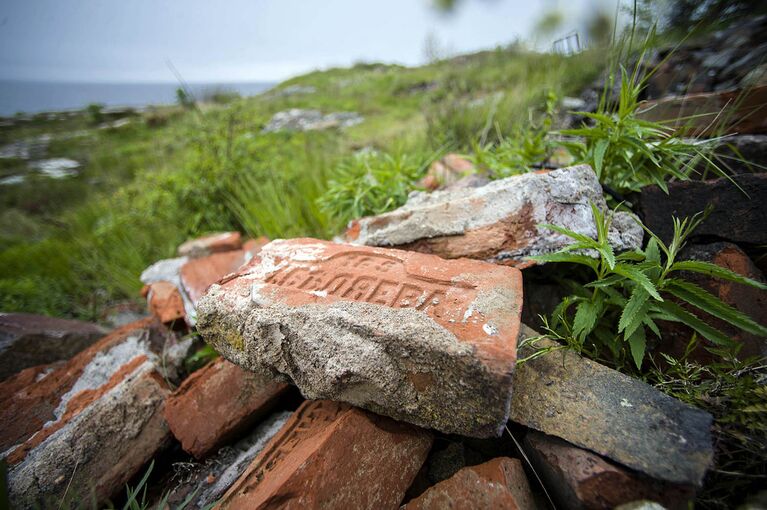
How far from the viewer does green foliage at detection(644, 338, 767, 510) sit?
0.90 metres

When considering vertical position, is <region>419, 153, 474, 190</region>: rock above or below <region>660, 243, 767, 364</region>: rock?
above

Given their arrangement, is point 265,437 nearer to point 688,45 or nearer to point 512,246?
point 512,246

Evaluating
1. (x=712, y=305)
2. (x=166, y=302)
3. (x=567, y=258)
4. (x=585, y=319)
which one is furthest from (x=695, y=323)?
(x=166, y=302)

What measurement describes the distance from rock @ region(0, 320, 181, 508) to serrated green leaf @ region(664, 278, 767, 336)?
2.17m

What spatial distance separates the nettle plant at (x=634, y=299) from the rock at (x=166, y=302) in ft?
7.71

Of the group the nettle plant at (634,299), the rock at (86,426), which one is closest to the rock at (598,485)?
the nettle plant at (634,299)

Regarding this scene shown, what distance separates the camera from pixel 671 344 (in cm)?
126

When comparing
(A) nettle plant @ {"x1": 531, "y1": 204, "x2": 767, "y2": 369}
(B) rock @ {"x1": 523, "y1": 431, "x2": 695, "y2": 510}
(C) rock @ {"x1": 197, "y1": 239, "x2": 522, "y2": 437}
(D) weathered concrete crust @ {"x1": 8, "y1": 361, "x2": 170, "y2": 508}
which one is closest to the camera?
(B) rock @ {"x1": 523, "y1": 431, "x2": 695, "y2": 510}

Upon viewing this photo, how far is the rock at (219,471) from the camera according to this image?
135cm

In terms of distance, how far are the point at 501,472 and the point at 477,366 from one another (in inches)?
14.2

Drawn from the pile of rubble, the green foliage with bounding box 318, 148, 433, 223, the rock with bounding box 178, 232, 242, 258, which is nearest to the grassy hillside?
the green foliage with bounding box 318, 148, 433, 223

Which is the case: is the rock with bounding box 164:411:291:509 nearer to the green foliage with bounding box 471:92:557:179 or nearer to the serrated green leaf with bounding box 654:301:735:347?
the serrated green leaf with bounding box 654:301:735:347

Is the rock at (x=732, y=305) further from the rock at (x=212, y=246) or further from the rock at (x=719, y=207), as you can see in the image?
the rock at (x=212, y=246)

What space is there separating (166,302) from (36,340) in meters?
0.76
